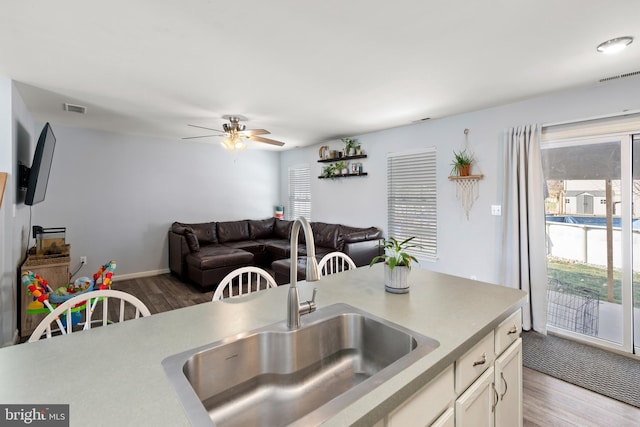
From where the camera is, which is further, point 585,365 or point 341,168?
point 341,168

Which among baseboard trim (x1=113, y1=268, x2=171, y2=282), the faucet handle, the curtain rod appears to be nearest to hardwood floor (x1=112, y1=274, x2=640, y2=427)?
the faucet handle

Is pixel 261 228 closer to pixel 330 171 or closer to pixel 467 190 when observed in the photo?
pixel 330 171

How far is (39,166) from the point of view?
9.34 ft

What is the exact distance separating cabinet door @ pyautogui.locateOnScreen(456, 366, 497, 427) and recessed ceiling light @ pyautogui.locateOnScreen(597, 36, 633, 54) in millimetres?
2376

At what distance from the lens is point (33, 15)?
1.85 metres

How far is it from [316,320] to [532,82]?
9.98ft

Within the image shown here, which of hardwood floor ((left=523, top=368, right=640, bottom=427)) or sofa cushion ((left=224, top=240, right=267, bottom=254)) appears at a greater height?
sofa cushion ((left=224, top=240, right=267, bottom=254))

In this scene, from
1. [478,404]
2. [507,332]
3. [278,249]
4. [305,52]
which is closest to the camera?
[478,404]

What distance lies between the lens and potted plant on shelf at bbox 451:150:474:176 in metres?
3.81

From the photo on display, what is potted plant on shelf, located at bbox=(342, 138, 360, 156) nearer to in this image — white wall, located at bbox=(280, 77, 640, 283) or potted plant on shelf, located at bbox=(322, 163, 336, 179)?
white wall, located at bbox=(280, 77, 640, 283)

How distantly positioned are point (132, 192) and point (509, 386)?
5830mm

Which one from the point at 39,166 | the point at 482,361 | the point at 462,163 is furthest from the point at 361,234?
the point at 39,166

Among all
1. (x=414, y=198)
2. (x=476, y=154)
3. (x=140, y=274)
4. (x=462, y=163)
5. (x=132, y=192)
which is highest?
(x=476, y=154)

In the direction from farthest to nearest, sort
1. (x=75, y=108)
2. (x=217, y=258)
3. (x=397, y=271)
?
1. (x=217, y=258)
2. (x=75, y=108)
3. (x=397, y=271)
